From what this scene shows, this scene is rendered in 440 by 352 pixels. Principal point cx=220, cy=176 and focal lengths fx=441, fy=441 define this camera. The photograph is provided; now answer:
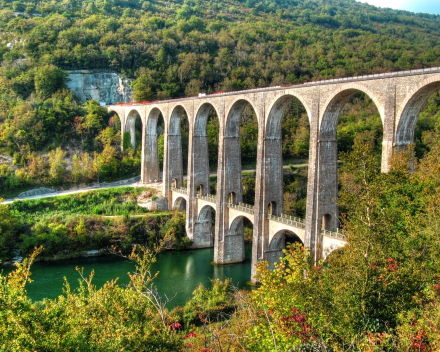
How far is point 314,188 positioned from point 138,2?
94727 millimetres

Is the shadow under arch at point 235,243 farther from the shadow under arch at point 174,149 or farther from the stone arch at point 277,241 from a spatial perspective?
the shadow under arch at point 174,149

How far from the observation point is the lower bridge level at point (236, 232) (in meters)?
25.2

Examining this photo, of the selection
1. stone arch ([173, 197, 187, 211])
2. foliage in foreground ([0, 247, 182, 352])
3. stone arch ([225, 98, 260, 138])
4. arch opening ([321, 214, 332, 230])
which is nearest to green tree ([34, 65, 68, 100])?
stone arch ([173, 197, 187, 211])

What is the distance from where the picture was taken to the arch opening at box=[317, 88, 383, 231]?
1383 cm

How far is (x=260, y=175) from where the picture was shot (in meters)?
28.2

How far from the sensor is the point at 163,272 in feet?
105

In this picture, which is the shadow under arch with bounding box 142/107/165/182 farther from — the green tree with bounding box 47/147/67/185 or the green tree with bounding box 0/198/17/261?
the green tree with bounding box 0/198/17/261

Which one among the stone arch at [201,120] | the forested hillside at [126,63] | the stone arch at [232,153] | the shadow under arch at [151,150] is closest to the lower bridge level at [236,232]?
the stone arch at [232,153]

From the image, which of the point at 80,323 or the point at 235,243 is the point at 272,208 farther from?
the point at 80,323

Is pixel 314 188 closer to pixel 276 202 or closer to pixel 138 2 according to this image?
pixel 276 202

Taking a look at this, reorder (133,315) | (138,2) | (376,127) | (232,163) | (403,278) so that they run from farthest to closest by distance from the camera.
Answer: (138,2)
(376,127)
(232,163)
(133,315)
(403,278)

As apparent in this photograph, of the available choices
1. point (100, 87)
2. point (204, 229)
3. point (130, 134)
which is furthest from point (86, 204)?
point (100, 87)

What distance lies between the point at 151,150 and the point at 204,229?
13310mm

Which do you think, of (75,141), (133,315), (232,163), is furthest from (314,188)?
(75,141)
